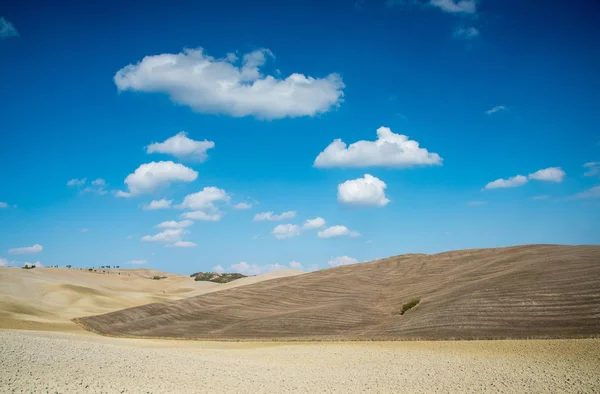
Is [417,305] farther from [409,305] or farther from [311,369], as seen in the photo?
[311,369]

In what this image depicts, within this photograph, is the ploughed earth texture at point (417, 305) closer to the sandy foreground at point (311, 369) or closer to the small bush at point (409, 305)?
the small bush at point (409, 305)

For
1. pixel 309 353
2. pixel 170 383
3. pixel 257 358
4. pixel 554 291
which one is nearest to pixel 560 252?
pixel 554 291

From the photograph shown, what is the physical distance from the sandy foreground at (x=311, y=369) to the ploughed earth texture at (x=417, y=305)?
4.76 meters

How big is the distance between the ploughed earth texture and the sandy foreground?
476 centimetres

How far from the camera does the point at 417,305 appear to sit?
42594 millimetres

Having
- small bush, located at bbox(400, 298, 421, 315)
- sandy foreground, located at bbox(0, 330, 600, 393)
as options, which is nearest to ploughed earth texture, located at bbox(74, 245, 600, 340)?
small bush, located at bbox(400, 298, 421, 315)

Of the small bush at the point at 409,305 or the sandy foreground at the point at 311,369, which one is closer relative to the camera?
the sandy foreground at the point at 311,369

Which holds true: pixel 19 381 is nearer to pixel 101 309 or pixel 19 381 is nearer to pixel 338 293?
pixel 338 293

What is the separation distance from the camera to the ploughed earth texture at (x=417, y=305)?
104 feet

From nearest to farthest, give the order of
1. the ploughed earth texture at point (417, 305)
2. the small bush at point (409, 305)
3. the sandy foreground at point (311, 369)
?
1. the sandy foreground at point (311, 369)
2. the ploughed earth texture at point (417, 305)
3. the small bush at point (409, 305)

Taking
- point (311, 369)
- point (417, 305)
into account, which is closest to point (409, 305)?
point (417, 305)

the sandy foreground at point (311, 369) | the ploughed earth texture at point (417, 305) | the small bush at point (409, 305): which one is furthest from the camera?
the small bush at point (409, 305)

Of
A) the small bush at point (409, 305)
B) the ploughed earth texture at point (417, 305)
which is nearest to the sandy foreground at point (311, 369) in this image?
the ploughed earth texture at point (417, 305)

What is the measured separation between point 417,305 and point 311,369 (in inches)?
905
